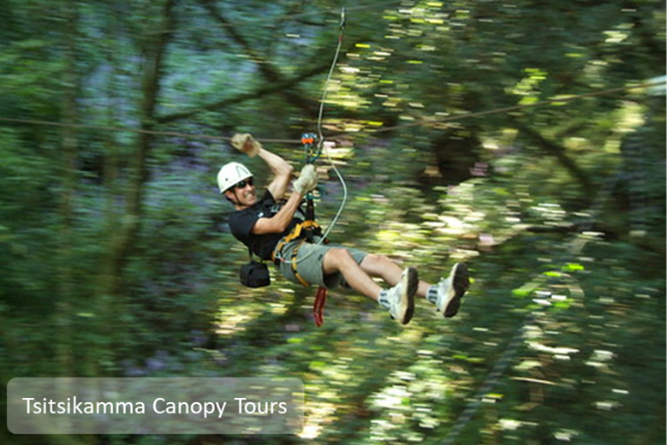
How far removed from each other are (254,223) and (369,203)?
7.25ft

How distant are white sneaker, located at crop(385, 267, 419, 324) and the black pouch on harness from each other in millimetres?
973

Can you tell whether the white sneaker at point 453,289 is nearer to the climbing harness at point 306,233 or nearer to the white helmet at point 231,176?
the climbing harness at point 306,233

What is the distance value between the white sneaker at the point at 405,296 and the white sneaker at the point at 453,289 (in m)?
0.12

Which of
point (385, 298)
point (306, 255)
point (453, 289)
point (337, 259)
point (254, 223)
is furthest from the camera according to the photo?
point (254, 223)

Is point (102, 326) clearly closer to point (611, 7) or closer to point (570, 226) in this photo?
point (570, 226)

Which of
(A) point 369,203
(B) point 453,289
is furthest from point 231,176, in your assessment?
(A) point 369,203

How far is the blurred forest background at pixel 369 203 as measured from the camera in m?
6.21

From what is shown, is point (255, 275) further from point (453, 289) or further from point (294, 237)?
point (453, 289)

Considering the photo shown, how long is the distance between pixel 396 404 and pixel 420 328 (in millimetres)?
557

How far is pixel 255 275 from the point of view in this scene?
16.9ft

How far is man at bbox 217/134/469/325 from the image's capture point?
4332 millimetres

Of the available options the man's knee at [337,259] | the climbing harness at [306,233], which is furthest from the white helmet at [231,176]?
the man's knee at [337,259]

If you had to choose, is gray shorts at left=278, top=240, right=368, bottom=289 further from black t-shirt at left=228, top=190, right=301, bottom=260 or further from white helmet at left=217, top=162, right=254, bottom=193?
white helmet at left=217, top=162, right=254, bottom=193

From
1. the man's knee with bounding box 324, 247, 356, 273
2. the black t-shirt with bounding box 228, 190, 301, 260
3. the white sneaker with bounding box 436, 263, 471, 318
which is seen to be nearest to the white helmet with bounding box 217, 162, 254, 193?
the black t-shirt with bounding box 228, 190, 301, 260
